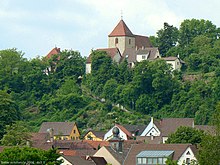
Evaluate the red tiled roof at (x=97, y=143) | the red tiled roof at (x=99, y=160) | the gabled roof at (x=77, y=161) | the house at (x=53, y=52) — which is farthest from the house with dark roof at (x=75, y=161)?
the house at (x=53, y=52)

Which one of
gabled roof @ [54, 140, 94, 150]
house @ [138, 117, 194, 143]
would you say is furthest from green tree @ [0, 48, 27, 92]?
gabled roof @ [54, 140, 94, 150]

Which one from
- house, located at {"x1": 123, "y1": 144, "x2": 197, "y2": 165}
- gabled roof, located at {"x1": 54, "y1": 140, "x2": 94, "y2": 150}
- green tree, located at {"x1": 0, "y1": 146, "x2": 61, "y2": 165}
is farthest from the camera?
gabled roof, located at {"x1": 54, "y1": 140, "x2": 94, "y2": 150}

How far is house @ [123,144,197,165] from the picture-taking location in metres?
76.8

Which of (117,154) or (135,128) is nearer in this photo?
(117,154)

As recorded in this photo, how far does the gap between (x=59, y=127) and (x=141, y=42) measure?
24895 millimetres

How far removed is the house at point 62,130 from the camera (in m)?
106

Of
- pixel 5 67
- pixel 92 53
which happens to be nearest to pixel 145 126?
pixel 92 53

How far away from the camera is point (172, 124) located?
10025 centimetres

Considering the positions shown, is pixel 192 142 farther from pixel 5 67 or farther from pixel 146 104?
pixel 5 67

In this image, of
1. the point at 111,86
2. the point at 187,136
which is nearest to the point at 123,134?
the point at 111,86

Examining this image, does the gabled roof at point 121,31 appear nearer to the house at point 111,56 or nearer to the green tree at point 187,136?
the house at point 111,56

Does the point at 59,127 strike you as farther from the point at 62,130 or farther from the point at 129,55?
the point at 129,55

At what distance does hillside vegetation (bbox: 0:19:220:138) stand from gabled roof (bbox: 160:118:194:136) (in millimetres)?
3908

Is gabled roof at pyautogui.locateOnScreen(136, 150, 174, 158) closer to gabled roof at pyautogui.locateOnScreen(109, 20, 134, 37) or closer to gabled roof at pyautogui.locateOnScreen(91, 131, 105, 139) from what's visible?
gabled roof at pyautogui.locateOnScreen(91, 131, 105, 139)
